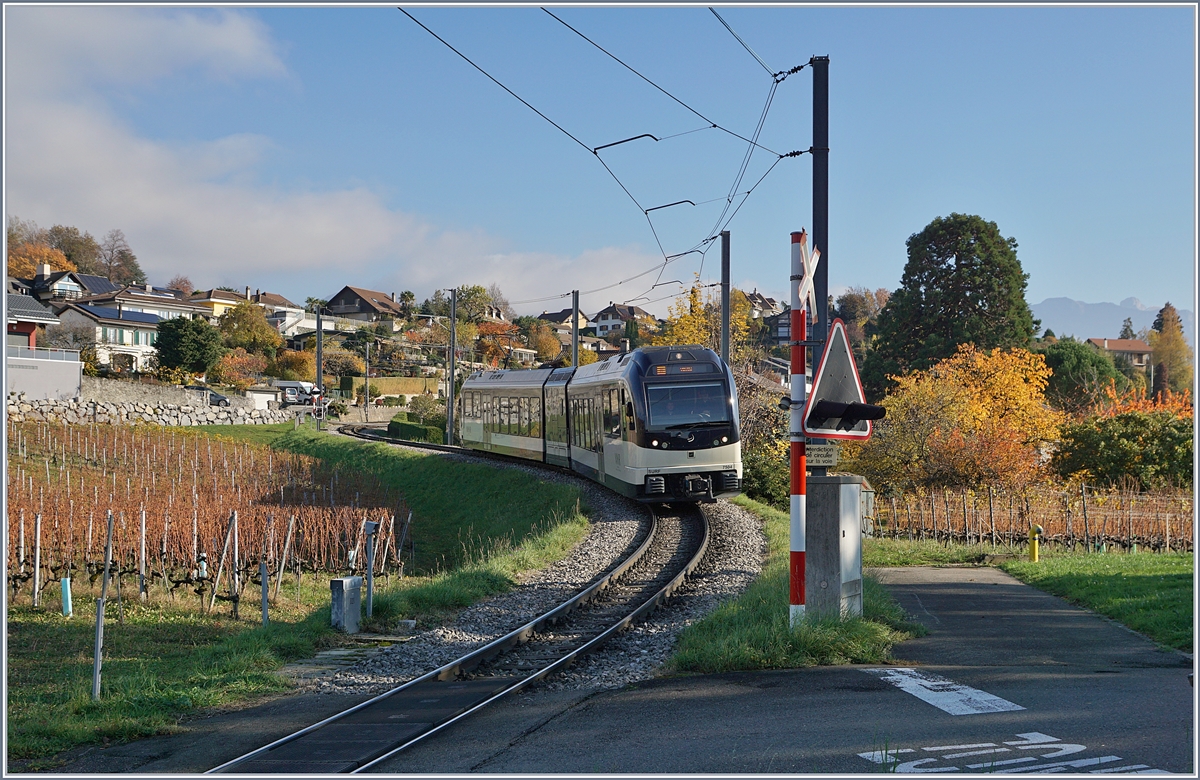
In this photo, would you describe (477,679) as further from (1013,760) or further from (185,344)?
(185,344)

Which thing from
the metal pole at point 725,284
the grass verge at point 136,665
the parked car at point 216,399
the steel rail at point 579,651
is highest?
the metal pole at point 725,284

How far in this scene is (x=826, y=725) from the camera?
636 cm

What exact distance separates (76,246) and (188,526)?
3993 inches

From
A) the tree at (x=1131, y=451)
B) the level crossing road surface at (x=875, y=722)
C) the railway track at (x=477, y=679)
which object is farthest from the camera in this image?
the tree at (x=1131, y=451)

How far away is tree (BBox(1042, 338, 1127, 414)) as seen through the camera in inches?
2389

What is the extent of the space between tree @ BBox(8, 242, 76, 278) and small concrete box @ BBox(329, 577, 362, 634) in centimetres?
8725

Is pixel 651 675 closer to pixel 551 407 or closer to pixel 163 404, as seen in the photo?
pixel 551 407

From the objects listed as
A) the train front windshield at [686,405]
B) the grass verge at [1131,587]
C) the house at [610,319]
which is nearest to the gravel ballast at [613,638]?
the train front windshield at [686,405]

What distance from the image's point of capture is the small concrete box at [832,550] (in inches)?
377

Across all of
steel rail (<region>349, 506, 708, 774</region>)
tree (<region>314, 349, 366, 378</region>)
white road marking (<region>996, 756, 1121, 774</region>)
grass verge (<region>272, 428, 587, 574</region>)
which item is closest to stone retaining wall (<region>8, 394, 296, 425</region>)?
grass verge (<region>272, 428, 587, 574</region>)

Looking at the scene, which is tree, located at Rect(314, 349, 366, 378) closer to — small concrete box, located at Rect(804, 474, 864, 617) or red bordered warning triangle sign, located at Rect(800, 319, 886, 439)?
small concrete box, located at Rect(804, 474, 864, 617)

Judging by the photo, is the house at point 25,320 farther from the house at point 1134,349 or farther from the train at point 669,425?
the house at point 1134,349

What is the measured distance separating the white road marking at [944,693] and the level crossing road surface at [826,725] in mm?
15

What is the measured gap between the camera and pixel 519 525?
26.0 m
